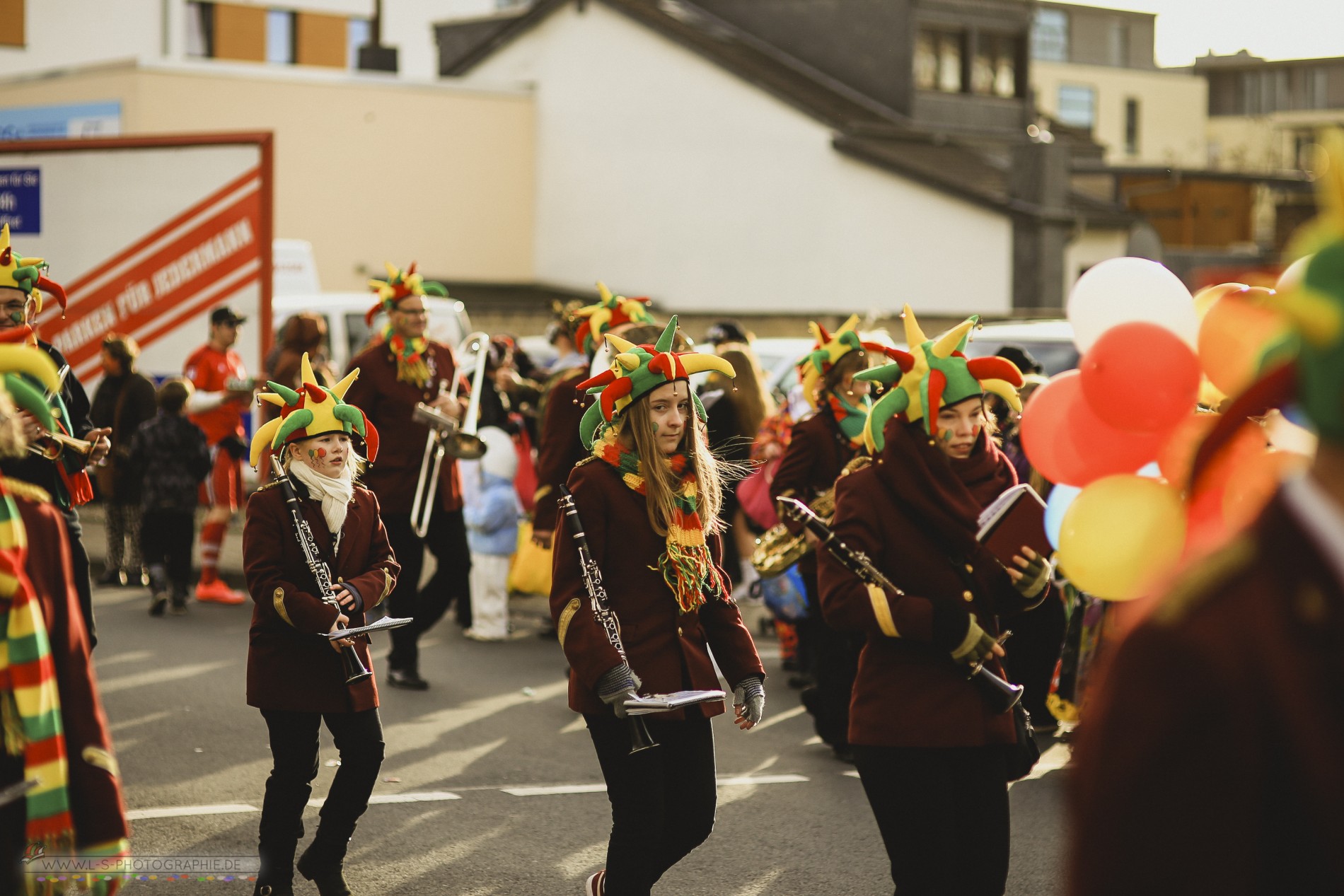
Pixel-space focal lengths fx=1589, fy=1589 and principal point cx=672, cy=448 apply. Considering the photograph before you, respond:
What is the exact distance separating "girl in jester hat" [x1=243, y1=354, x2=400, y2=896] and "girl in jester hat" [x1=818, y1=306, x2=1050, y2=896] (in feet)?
5.47

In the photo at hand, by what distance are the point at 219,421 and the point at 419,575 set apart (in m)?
4.02

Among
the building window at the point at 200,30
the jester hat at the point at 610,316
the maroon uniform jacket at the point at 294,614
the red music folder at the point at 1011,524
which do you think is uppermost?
the building window at the point at 200,30

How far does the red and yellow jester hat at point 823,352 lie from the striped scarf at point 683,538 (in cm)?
281

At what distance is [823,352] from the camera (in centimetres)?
784

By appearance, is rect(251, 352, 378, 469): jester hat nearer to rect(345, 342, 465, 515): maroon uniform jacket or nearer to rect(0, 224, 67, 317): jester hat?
rect(0, 224, 67, 317): jester hat

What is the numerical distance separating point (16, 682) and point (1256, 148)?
61579mm

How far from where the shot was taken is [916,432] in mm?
4531

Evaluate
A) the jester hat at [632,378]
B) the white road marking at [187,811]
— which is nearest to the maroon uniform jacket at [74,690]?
the jester hat at [632,378]

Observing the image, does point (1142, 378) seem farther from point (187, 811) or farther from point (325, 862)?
point (187, 811)

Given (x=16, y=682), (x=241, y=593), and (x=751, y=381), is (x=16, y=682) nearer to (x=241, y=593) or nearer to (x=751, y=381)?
(x=751, y=381)

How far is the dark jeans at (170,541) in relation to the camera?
36.3 feet

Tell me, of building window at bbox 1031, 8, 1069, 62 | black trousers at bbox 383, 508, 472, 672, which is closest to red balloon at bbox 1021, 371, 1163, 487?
black trousers at bbox 383, 508, 472, 672

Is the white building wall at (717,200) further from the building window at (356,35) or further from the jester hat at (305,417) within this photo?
the jester hat at (305,417)

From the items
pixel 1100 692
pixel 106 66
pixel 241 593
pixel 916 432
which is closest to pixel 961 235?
pixel 106 66
